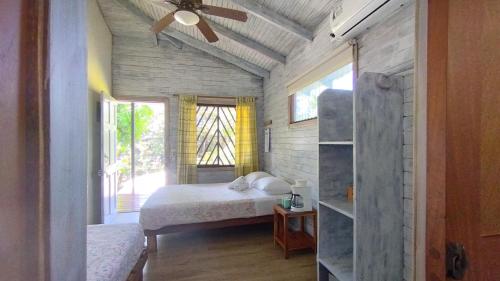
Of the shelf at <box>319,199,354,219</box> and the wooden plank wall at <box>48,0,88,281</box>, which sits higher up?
the wooden plank wall at <box>48,0,88,281</box>

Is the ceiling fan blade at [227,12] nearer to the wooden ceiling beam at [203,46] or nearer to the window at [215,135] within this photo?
the wooden ceiling beam at [203,46]

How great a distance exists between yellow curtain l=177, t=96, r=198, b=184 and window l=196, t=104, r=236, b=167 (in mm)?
225

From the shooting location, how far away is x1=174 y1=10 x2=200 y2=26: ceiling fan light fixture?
226 centimetres

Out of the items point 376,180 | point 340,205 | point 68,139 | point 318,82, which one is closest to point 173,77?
point 318,82

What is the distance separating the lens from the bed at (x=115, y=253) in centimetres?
134

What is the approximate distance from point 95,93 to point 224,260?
2.98 m

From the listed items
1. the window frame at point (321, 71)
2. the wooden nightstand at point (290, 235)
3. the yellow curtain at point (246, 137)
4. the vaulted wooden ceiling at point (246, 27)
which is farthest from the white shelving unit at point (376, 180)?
the yellow curtain at point (246, 137)

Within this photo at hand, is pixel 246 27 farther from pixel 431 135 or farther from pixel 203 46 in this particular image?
pixel 431 135

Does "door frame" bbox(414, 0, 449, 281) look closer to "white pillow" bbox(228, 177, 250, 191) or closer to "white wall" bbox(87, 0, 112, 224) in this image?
"white pillow" bbox(228, 177, 250, 191)

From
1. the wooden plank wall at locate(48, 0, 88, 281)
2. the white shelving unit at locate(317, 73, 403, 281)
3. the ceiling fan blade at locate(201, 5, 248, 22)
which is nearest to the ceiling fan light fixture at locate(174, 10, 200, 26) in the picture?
the ceiling fan blade at locate(201, 5, 248, 22)

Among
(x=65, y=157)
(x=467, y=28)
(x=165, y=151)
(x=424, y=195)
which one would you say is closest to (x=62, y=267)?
(x=65, y=157)

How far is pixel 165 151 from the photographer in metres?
4.51

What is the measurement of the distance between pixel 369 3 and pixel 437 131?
1314mm

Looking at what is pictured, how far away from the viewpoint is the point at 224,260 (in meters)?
2.55
